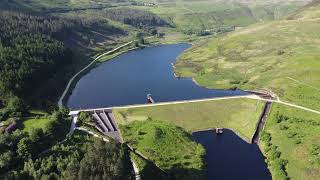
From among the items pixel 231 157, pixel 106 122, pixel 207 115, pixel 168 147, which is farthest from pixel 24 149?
pixel 207 115

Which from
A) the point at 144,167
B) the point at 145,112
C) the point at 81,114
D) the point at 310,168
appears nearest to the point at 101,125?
the point at 81,114

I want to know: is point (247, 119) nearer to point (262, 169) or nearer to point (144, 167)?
point (262, 169)

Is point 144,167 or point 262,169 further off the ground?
point 144,167

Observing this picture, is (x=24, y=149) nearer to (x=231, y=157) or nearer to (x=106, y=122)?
(x=106, y=122)

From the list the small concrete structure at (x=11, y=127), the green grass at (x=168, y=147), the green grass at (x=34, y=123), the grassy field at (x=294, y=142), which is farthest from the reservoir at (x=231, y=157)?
the small concrete structure at (x=11, y=127)

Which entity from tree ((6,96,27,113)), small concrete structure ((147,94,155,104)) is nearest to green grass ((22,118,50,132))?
tree ((6,96,27,113))
